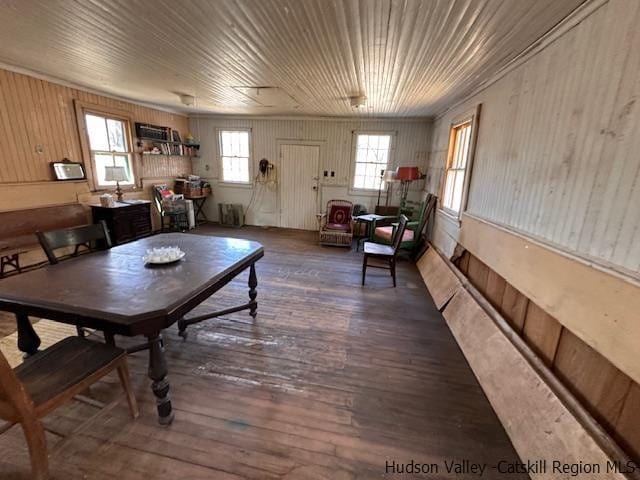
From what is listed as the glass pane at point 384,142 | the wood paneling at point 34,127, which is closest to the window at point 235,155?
the wood paneling at point 34,127

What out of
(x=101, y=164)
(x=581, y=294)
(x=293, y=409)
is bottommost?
(x=293, y=409)

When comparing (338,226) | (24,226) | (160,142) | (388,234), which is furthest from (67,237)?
(160,142)

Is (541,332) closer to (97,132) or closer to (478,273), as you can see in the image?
(478,273)

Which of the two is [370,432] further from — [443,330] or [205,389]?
[443,330]

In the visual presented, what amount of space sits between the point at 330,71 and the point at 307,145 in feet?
10.8

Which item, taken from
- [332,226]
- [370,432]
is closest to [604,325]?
[370,432]

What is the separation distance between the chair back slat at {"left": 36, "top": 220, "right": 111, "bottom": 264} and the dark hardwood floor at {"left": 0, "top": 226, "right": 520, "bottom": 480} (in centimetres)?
102

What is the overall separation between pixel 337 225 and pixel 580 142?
13.8 feet

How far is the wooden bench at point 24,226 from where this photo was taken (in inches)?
126

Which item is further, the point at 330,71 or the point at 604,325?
the point at 330,71

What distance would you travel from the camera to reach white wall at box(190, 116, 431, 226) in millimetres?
5914

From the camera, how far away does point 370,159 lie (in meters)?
6.17

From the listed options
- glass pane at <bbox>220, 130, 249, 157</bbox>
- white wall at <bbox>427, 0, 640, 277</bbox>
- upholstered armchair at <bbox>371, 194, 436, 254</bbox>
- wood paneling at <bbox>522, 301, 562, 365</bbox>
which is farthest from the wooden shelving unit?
wood paneling at <bbox>522, 301, 562, 365</bbox>

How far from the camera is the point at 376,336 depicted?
2.55 metres
